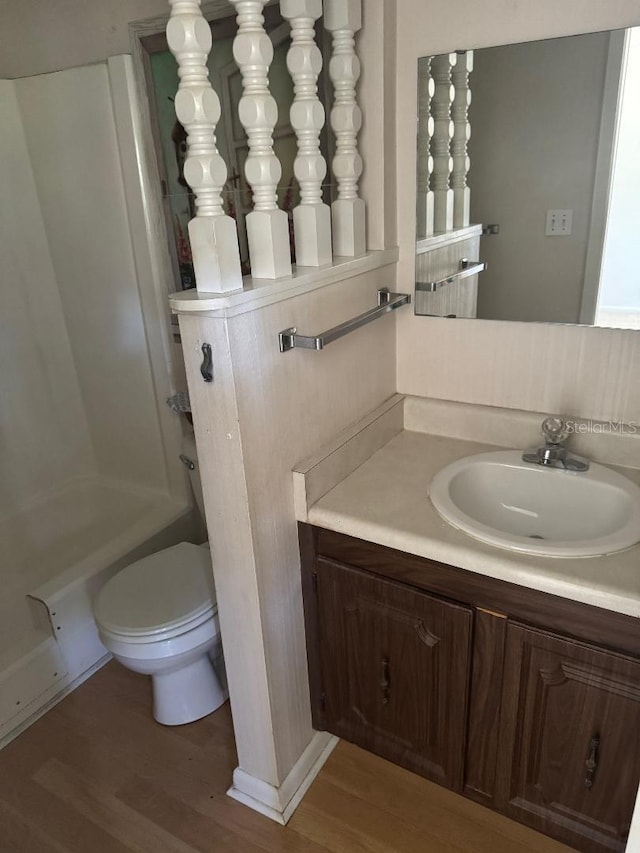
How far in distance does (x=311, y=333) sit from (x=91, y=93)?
50.1 inches

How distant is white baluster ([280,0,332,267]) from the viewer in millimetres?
1150

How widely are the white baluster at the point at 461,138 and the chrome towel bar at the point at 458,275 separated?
0.29 ft

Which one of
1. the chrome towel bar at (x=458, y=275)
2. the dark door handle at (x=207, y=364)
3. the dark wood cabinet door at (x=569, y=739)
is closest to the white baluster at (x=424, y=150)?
the chrome towel bar at (x=458, y=275)

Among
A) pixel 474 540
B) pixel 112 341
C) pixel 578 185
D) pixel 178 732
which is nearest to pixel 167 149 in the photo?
pixel 112 341

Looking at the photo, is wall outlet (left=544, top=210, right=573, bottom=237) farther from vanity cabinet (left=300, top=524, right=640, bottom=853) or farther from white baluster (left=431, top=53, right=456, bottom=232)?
vanity cabinet (left=300, top=524, right=640, bottom=853)

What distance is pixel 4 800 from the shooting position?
1539 millimetres

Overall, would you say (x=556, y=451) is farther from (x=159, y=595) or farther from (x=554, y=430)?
(x=159, y=595)

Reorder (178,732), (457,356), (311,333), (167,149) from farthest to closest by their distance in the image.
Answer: (167,149)
(178,732)
(457,356)
(311,333)

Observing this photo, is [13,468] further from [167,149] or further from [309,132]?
[309,132]

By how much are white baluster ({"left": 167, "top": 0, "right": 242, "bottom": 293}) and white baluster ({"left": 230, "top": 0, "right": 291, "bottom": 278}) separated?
0.29 ft

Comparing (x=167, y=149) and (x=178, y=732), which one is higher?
(x=167, y=149)

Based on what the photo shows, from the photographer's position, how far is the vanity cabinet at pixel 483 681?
108cm

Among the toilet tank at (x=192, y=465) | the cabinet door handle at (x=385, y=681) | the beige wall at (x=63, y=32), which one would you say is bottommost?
the cabinet door handle at (x=385, y=681)

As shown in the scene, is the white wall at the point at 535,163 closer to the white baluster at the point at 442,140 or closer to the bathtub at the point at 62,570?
the white baluster at the point at 442,140
